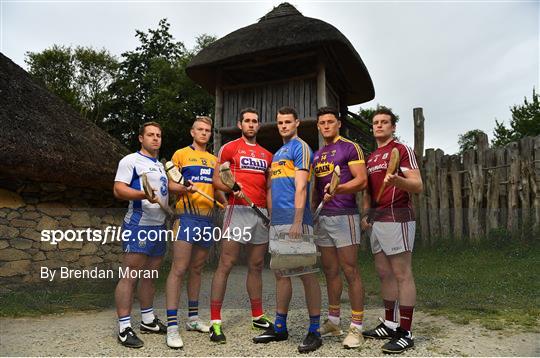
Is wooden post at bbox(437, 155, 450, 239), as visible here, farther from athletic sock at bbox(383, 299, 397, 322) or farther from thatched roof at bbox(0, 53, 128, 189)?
thatched roof at bbox(0, 53, 128, 189)

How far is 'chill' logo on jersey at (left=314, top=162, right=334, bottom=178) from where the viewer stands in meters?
3.71

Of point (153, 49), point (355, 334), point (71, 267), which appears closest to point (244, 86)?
point (71, 267)

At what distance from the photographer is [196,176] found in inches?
156

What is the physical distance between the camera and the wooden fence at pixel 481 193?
746 centimetres

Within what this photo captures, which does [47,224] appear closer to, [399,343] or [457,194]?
[399,343]

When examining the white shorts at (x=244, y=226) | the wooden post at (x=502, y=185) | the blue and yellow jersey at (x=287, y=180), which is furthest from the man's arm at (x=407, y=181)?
the wooden post at (x=502, y=185)

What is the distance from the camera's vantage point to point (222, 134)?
10.4 meters

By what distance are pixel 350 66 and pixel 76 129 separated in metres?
7.09

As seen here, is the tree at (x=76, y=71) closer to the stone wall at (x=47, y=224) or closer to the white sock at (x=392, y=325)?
the stone wall at (x=47, y=224)

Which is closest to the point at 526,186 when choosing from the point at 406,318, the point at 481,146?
the point at 481,146

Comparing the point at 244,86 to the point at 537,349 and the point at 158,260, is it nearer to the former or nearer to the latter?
the point at 158,260

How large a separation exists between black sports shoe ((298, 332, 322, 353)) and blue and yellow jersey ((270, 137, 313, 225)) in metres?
0.91

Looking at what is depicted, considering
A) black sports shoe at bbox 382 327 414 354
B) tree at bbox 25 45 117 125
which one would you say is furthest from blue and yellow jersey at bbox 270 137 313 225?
tree at bbox 25 45 117 125

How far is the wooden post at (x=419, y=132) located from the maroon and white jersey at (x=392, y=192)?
551 centimetres
